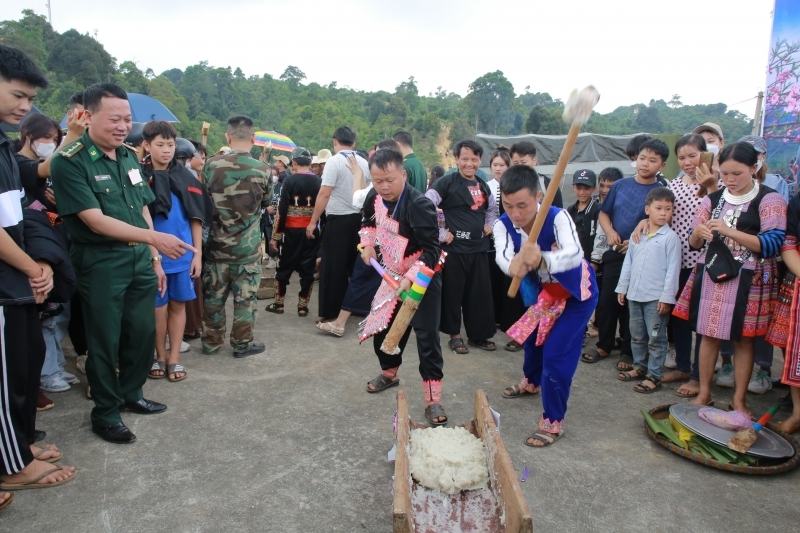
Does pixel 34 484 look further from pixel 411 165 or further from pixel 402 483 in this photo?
pixel 411 165

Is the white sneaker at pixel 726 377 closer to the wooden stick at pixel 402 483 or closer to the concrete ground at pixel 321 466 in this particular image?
the concrete ground at pixel 321 466

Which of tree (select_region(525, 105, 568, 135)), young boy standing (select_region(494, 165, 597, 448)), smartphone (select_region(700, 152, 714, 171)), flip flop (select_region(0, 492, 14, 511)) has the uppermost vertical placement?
tree (select_region(525, 105, 568, 135))

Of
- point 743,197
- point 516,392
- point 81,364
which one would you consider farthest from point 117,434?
point 743,197

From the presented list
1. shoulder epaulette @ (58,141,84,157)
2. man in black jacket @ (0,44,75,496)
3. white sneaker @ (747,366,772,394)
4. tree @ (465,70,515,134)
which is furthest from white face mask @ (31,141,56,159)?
tree @ (465,70,515,134)

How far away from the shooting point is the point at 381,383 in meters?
4.18

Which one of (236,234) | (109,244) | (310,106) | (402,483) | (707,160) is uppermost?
(310,106)

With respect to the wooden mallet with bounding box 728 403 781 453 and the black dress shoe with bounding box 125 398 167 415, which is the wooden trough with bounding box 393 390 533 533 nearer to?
the wooden mallet with bounding box 728 403 781 453

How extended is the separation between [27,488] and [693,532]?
3388mm

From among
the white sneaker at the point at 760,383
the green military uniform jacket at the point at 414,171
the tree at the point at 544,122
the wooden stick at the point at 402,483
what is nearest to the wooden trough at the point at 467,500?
the wooden stick at the point at 402,483

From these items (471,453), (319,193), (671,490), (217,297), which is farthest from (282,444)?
(319,193)

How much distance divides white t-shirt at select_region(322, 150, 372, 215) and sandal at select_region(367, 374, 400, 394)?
2.20 meters

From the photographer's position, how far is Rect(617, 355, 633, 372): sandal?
187 inches

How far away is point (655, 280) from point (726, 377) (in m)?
1.06

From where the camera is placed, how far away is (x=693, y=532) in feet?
8.54
